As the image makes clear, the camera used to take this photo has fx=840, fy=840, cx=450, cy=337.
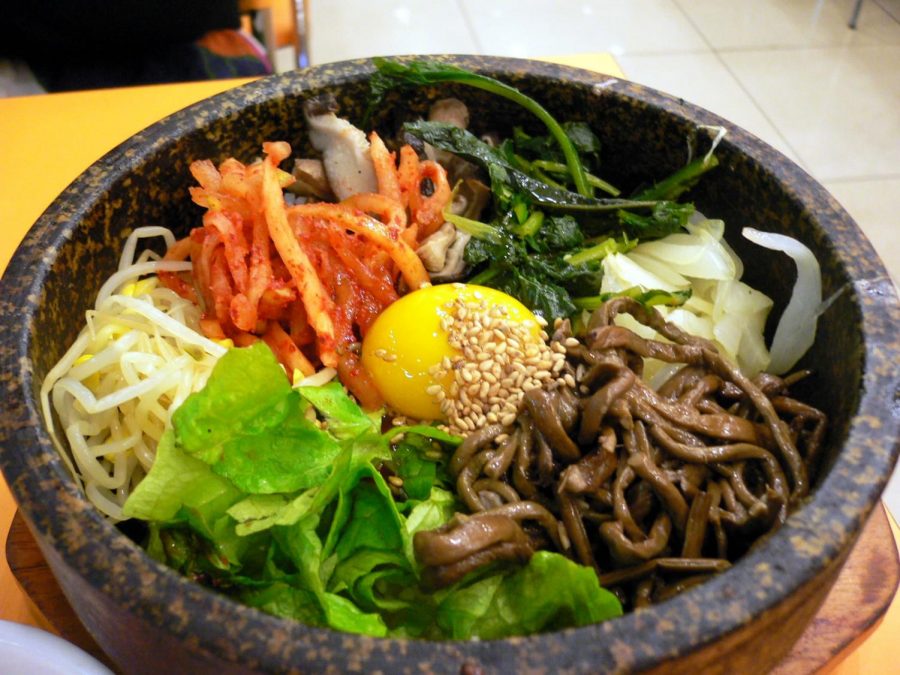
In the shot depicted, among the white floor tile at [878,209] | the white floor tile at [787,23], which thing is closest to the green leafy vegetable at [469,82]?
the white floor tile at [878,209]

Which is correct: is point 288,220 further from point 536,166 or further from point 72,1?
point 72,1

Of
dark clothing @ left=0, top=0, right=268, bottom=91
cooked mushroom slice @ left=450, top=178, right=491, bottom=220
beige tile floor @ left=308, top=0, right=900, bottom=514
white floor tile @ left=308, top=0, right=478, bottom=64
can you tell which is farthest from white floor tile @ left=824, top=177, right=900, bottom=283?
dark clothing @ left=0, top=0, right=268, bottom=91

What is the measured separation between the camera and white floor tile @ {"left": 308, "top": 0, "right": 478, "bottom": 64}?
15.5 ft

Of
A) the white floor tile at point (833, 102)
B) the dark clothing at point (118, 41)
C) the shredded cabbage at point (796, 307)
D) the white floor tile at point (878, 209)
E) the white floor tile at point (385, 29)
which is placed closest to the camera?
the shredded cabbage at point (796, 307)

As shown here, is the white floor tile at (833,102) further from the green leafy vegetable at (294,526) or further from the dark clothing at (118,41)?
the green leafy vegetable at (294,526)

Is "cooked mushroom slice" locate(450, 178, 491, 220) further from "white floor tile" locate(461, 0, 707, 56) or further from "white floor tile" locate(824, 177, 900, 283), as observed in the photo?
"white floor tile" locate(461, 0, 707, 56)

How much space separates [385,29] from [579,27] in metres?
1.17

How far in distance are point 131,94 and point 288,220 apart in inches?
44.5

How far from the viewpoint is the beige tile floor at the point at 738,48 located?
4.18 m

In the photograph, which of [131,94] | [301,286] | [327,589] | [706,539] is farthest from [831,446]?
[131,94]

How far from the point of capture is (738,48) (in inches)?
192

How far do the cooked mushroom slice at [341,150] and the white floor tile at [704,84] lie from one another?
2.99m

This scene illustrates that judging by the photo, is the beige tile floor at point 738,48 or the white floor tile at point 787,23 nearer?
the beige tile floor at point 738,48

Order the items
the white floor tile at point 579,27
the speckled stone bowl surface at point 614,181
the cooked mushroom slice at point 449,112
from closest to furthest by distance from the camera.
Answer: the speckled stone bowl surface at point 614,181 < the cooked mushroom slice at point 449,112 < the white floor tile at point 579,27
